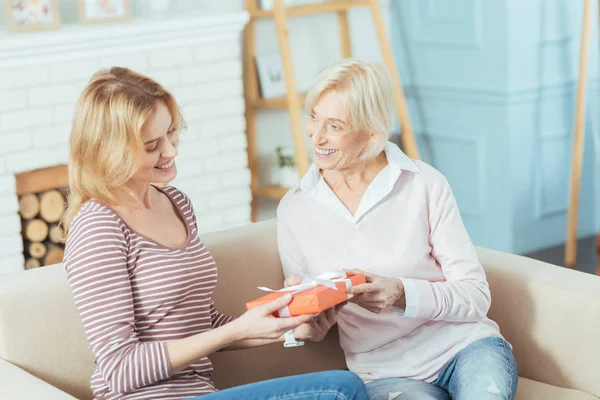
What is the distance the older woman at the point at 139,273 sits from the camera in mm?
1751

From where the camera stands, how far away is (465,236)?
2.17m

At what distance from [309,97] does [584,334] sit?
0.85m

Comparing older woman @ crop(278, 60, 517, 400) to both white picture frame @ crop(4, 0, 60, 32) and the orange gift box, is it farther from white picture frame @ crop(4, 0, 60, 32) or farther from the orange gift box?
white picture frame @ crop(4, 0, 60, 32)

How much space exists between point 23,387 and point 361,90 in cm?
98

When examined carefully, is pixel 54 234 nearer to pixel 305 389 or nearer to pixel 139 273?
pixel 139 273

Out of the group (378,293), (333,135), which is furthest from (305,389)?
(333,135)

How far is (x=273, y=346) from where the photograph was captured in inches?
91.0

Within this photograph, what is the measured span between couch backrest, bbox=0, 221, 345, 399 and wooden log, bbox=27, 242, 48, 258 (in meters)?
1.82

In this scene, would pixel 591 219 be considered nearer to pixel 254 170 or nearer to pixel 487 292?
pixel 254 170

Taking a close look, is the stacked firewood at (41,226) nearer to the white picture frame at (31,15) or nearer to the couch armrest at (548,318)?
the white picture frame at (31,15)

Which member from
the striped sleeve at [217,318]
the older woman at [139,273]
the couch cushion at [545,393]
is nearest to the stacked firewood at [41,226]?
the striped sleeve at [217,318]

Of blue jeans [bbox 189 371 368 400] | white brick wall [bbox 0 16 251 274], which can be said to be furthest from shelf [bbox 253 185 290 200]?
blue jeans [bbox 189 371 368 400]

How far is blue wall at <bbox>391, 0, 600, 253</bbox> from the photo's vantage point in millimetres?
4520

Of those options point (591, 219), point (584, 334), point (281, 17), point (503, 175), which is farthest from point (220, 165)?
point (584, 334)
